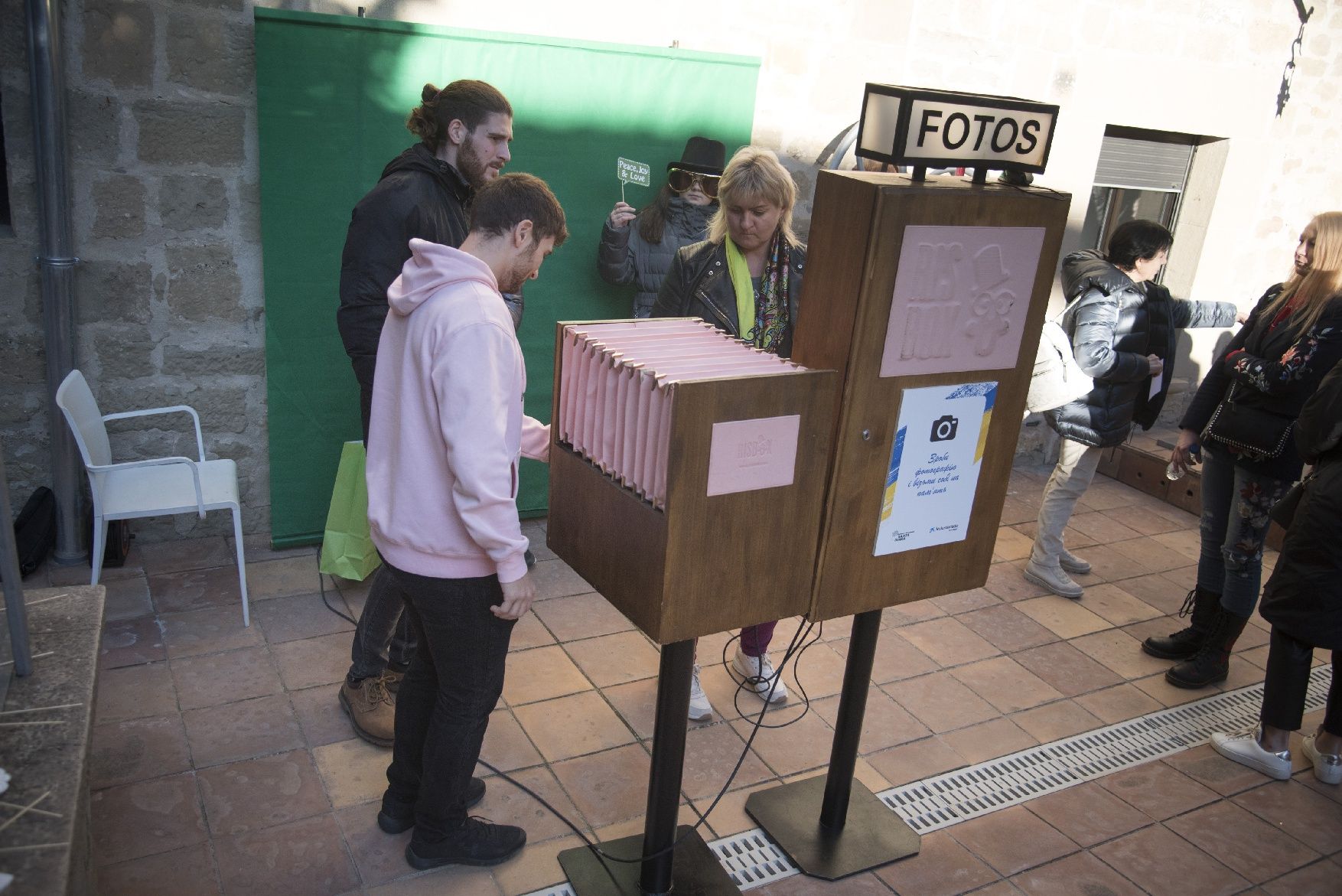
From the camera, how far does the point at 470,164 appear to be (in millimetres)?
3455

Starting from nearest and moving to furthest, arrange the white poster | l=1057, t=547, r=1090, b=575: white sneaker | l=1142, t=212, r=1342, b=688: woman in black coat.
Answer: the white poster < l=1142, t=212, r=1342, b=688: woman in black coat < l=1057, t=547, r=1090, b=575: white sneaker

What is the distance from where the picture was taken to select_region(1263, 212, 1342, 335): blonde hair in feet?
12.5

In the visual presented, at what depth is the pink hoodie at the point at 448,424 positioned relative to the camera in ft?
7.65

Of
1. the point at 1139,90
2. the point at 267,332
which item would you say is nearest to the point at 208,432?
the point at 267,332

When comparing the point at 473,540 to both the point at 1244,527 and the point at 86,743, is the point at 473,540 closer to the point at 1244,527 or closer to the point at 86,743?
the point at 86,743

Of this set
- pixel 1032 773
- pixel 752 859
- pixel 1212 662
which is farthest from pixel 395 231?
pixel 1212 662

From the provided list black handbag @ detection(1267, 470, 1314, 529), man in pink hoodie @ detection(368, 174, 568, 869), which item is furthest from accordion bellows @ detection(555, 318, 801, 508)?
black handbag @ detection(1267, 470, 1314, 529)

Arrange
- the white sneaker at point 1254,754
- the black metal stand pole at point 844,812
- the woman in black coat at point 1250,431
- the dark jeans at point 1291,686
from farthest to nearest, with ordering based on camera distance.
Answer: the woman in black coat at point 1250,431
the white sneaker at point 1254,754
the dark jeans at point 1291,686
the black metal stand pole at point 844,812

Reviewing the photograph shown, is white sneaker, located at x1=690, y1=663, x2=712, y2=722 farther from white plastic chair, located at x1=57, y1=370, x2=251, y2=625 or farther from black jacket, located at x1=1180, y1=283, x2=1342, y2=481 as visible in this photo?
black jacket, located at x1=1180, y1=283, x2=1342, y2=481

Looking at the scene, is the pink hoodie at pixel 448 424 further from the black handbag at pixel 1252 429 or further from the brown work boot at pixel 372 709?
the black handbag at pixel 1252 429

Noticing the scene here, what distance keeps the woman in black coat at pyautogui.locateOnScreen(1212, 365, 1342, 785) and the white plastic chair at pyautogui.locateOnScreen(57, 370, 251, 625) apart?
359cm

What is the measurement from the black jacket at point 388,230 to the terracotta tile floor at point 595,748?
4.14ft

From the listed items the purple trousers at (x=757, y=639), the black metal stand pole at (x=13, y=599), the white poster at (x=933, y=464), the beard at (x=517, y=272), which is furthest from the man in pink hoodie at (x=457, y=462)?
the purple trousers at (x=757, y=639)

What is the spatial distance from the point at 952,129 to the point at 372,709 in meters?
2.47
